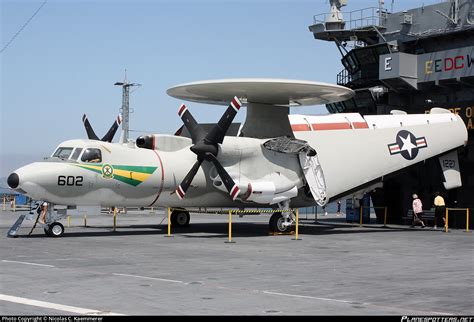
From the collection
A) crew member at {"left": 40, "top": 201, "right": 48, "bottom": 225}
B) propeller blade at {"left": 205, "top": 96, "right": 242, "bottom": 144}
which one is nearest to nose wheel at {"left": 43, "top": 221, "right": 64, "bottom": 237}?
crew member at {"left": 40, "top": 201, "right": 48, "bottom": 225}

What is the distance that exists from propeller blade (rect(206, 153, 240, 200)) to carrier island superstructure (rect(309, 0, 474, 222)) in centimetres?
1212

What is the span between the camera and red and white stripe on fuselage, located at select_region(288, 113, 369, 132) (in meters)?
32.7

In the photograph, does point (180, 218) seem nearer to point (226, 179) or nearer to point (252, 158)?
point (252, 158)

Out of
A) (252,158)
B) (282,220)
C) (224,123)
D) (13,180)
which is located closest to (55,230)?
(13,180)

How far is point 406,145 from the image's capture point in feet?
115

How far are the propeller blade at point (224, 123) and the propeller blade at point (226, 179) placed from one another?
0.76 meters

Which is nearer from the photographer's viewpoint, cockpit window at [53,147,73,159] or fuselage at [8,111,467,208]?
fuselage at [8,111,467,208]

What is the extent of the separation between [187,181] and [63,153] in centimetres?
536

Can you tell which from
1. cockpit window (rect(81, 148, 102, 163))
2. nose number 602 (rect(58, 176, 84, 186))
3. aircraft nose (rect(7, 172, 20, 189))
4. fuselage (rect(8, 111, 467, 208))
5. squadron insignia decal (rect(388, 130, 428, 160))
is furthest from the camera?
squadron insignia decal (rect(388, 130, 428, 160))

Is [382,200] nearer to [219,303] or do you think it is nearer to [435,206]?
[435,206]
